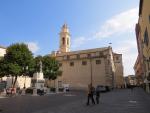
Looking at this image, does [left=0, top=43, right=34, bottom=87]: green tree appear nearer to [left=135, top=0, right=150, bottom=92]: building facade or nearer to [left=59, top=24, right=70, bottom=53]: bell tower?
[left=135, top=0, right=150, bottom=92]: building facade

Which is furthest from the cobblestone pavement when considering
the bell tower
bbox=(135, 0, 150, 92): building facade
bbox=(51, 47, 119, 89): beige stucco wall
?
the bell tower

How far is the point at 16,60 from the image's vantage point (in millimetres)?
48750

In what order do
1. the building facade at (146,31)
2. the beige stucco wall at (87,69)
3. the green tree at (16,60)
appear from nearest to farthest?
the building facade at (146,31) → the green tree at (16,60) → the beige stucco wall at (87,69)

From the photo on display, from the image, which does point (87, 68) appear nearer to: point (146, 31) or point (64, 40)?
point (64, 40)

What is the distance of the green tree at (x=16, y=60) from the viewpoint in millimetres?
47062

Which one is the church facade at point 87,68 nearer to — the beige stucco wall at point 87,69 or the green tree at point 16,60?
the beige stucco wall at point 87,69

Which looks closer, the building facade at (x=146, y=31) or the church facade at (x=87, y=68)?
A: the building facade at (x=146, y=31)

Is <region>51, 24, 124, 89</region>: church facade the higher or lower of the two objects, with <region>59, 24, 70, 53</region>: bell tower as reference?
lower

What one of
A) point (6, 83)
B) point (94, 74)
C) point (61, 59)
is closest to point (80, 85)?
point (94, 74)

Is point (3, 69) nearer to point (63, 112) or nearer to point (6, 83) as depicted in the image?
point (6, 83)

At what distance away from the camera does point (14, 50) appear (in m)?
48.8

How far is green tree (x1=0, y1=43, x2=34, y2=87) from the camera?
1853 inches

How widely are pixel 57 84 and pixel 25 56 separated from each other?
2774 cm

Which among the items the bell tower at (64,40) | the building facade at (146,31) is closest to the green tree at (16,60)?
the building facade at (146,31)
